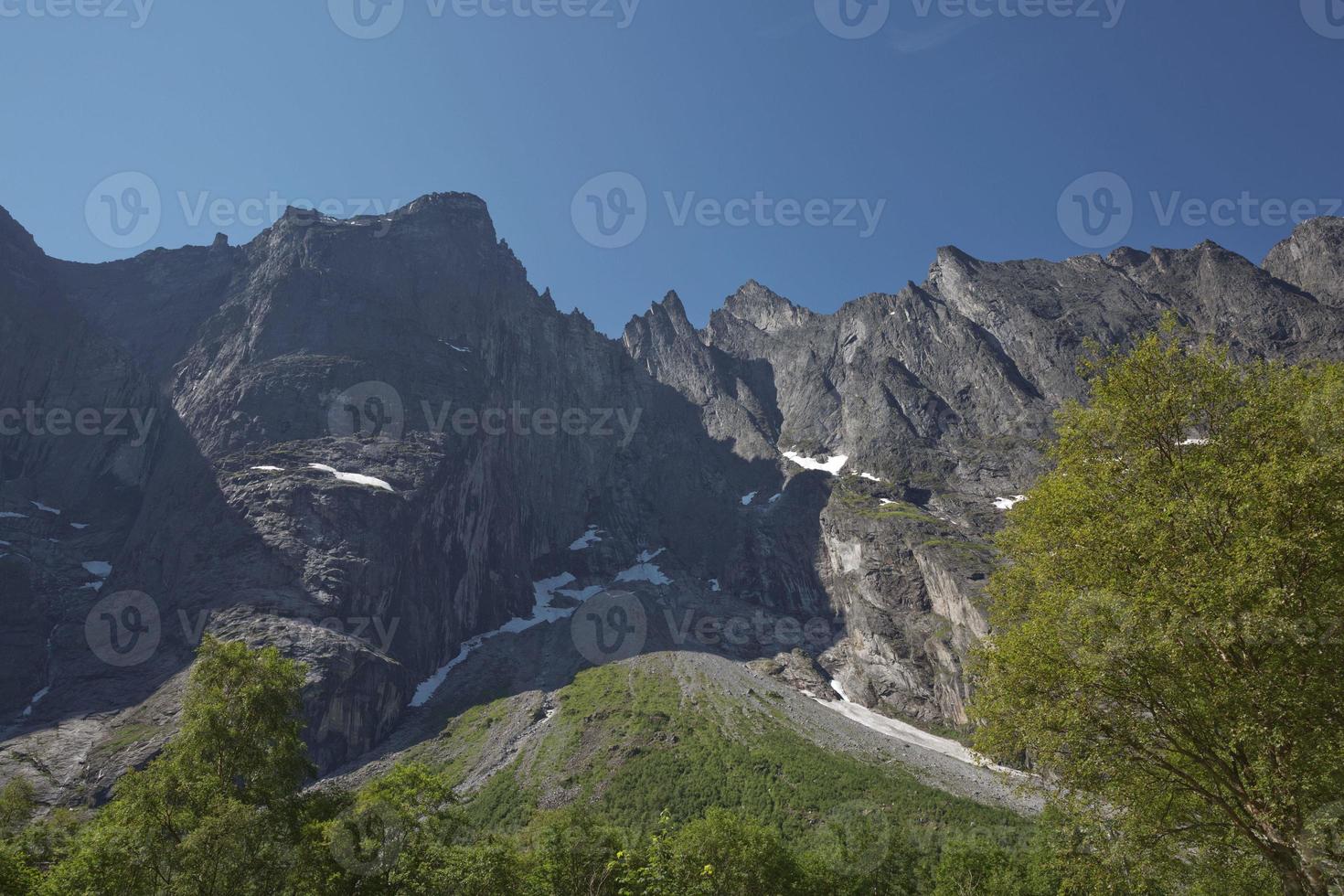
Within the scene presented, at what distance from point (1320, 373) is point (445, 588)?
118626 mm

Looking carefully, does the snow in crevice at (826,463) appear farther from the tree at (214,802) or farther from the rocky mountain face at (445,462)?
the tree at (214,802)

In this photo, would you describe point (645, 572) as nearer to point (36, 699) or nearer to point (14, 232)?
point (36, 699)

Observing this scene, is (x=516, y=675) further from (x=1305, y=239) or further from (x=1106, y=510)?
(x=1305, y=239)

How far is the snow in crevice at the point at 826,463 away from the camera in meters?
164

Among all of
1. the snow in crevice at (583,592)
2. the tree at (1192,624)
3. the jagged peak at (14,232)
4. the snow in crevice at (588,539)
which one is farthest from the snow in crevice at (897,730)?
the jagged peak at (14,232)

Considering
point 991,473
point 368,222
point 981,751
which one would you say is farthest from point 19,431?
point 991,473

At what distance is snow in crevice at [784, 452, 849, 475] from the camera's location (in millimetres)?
163500
